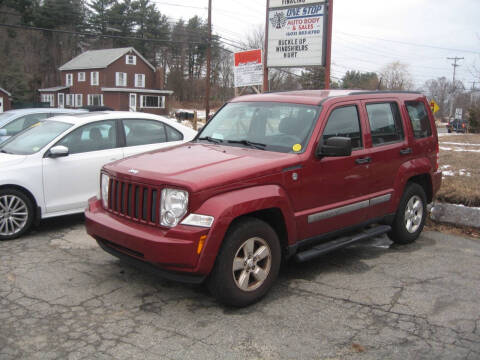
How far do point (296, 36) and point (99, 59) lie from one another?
52744mm

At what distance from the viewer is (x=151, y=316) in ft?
13.3

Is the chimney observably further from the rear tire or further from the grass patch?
the rear tire

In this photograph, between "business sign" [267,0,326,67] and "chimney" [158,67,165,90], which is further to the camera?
"chimney" [158,67,165,90]

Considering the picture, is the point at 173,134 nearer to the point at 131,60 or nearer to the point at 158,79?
the point at 131,60

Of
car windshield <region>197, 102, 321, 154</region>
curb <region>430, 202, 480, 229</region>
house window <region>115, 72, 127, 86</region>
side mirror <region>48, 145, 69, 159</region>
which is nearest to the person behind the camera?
car windshield <region>197, 102, 321, 154</region>

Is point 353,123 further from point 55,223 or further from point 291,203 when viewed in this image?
point 55,223

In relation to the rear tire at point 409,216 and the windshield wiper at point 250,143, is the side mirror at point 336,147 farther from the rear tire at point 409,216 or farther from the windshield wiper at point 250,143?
the rear tire at point 409,216

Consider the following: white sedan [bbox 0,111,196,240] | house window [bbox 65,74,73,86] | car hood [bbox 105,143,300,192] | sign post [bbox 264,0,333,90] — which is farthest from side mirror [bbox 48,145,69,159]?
house window [bbox 65,74,73,86]

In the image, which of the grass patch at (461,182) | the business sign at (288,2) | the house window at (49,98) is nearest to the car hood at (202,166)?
the grass patch at (461,182)

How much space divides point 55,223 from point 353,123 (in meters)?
4.74

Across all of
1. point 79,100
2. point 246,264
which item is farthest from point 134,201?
point 79,100

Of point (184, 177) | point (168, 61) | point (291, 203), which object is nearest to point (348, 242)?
point (291, 203)

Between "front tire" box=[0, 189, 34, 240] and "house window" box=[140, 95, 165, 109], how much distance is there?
55861mm

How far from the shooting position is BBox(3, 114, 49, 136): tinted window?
10812mm
